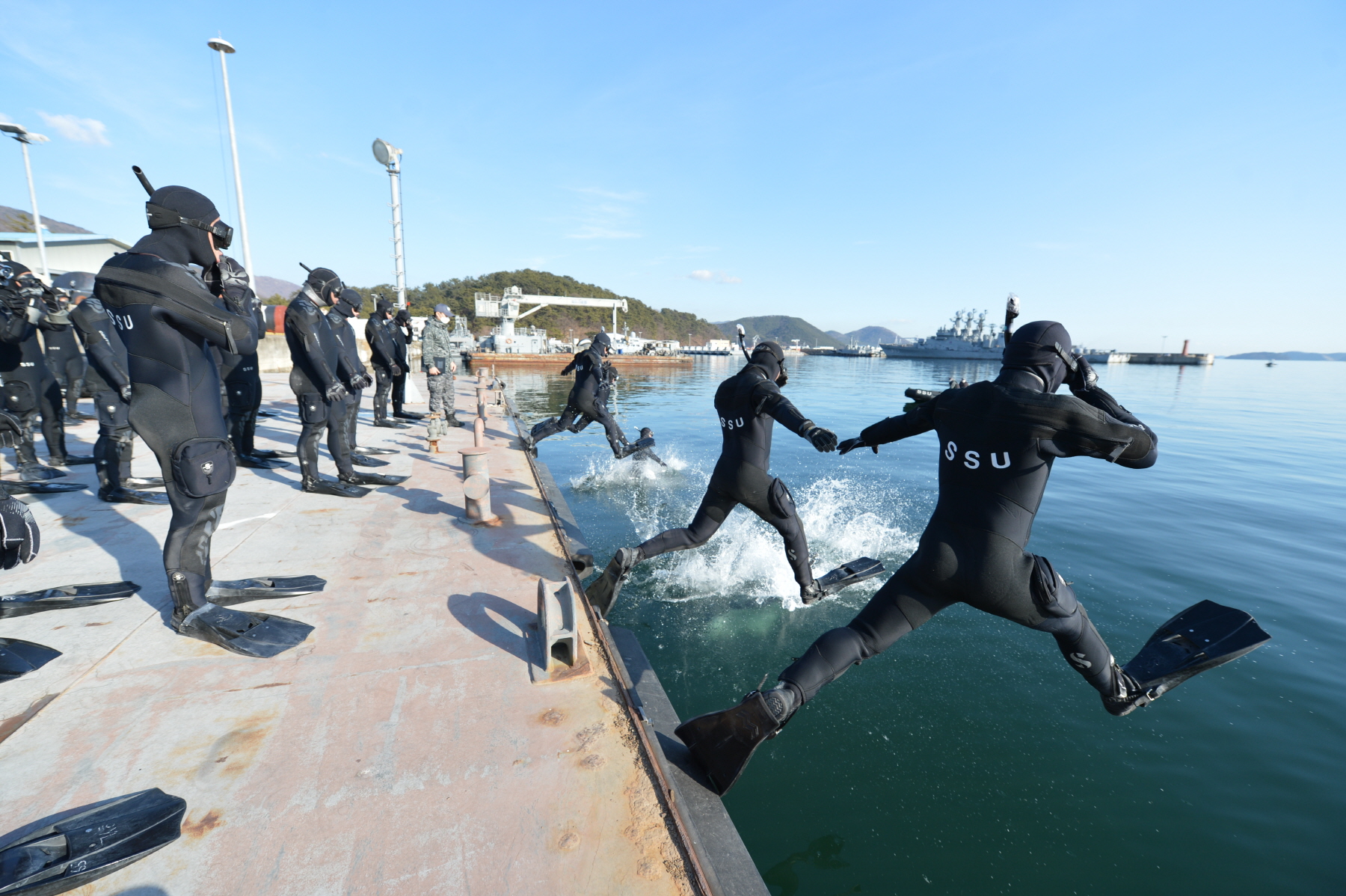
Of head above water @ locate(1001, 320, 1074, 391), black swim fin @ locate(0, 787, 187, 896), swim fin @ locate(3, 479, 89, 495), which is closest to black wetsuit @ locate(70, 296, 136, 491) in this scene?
swim fin @ locate(3, 479, 89, 495)

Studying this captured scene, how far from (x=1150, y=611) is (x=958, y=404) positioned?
489 centimetres

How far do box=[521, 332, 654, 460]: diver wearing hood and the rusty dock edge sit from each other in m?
5.10

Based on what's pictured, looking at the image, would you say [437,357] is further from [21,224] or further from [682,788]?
[21,224]

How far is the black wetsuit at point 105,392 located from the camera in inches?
209

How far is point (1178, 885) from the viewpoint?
104 inches

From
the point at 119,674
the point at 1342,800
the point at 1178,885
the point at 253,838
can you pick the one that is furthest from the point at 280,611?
the point at 1342,800

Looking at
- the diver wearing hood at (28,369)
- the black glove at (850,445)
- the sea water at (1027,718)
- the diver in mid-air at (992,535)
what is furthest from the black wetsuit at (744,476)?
the diver wearing hood at (28,369)

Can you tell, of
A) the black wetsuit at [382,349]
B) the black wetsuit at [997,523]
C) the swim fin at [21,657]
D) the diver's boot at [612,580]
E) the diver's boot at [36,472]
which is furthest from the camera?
the black wetsuit at [382,349]

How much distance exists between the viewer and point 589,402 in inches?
336

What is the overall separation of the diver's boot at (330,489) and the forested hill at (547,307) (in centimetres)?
6117

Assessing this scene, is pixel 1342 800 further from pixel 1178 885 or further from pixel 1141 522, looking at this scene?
pixel 1141 522

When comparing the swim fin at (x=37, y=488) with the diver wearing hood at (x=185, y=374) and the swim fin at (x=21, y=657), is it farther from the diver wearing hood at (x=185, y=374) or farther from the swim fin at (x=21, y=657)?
the diver wearing hood at (x=185, y=374)

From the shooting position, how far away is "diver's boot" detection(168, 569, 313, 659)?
10.2 feet

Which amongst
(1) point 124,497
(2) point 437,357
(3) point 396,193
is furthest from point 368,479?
(3) point 396,193
